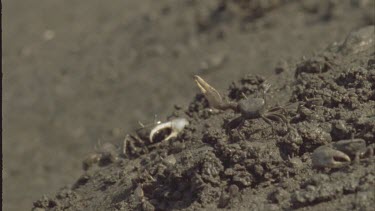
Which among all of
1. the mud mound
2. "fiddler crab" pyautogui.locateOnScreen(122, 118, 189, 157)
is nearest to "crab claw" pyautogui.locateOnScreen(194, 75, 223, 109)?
the mud mound

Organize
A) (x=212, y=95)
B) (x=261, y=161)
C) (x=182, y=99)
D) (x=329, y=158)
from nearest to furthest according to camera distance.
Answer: (x=329, y=158), (x=261, y=161), (x=212, y=95), (x=182, y=99)

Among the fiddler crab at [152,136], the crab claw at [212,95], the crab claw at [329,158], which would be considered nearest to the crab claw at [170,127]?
the fiddler crab at [152,136]

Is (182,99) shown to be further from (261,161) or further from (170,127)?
(261,161)

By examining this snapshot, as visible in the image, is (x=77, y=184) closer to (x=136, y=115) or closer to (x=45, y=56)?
(x=136, y=115)

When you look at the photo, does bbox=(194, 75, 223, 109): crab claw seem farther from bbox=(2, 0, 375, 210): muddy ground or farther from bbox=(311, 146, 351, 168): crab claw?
bbox=(311, 146, 351, 168): crab claw

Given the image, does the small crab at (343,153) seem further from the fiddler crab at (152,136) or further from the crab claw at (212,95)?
the fiddler crab at (152,136)

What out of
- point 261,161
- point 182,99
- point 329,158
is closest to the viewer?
point 329,158

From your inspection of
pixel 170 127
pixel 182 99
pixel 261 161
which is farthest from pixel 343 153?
pixel 182 99

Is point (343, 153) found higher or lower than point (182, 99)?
lower
